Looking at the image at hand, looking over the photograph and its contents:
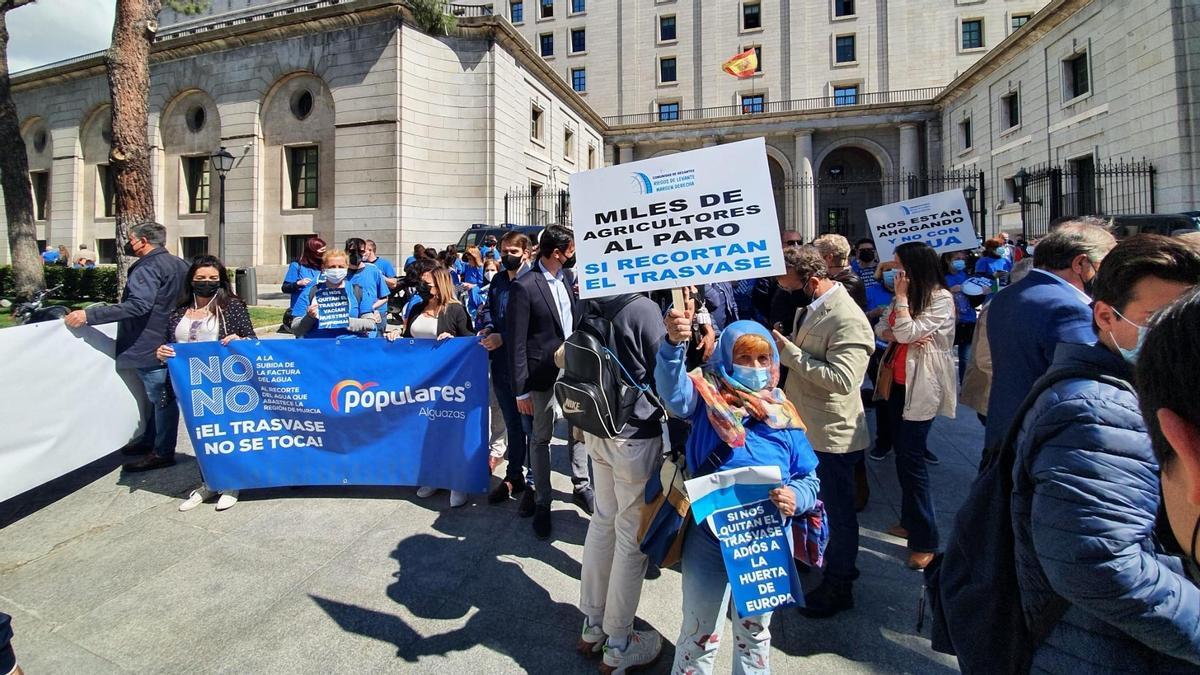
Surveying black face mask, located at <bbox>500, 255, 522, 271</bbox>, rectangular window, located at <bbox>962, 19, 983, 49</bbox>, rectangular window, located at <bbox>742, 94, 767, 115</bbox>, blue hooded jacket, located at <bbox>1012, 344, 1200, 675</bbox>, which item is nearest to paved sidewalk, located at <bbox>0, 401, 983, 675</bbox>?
blue hooded jacket, located at <bbox>1012, 344, 1200, 675</bbox>

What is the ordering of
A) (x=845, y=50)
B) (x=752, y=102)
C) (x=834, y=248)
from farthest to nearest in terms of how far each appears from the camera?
(x=752, y=102) < (x=845, y=50) < (x=834, y=248)

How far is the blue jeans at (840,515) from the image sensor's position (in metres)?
3.21

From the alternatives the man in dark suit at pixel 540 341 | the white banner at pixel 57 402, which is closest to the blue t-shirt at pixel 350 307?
the white banner at pixel 57 402

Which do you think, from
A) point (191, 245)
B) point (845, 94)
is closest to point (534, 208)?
point (191, 245)

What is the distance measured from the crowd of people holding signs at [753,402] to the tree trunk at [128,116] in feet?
22.8

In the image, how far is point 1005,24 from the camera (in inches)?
1371

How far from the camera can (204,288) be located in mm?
5082

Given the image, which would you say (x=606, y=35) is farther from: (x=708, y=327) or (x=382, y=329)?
(x=708, y=327)

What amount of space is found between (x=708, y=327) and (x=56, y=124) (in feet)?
120

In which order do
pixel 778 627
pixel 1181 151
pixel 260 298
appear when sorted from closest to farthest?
pixel 778 627 → pixel 1181 151 → pixel 260 298

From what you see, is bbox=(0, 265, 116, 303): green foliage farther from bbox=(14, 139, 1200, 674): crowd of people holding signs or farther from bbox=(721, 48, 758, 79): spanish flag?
bbox=(721, 48, 758, 79): spanish flag

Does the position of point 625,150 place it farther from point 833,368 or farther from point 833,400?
point 833,368

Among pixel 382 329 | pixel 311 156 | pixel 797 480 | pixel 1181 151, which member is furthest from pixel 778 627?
pixel 311 156

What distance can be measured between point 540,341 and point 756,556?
2459 mm
